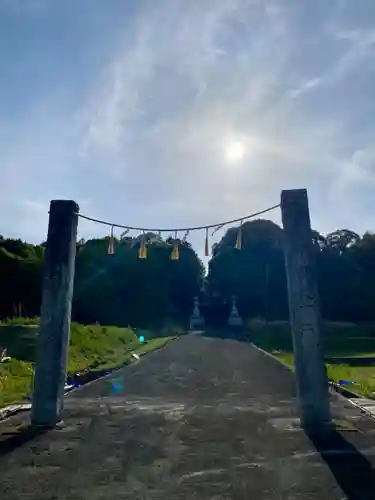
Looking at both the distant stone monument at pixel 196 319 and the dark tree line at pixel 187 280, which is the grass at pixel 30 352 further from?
the distant stone monument at pixel 196 319

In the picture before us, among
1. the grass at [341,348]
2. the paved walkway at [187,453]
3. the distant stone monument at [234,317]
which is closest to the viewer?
the paved walkway at [187,453]

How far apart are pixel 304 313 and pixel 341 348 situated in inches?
1117

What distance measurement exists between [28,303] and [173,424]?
128 feet

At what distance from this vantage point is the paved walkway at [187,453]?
6.23 m

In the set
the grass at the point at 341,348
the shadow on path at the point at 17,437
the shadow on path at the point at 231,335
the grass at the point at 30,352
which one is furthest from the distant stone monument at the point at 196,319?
the shadow on path at the point at 17,437

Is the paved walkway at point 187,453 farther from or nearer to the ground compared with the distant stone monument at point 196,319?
nearer to the ground

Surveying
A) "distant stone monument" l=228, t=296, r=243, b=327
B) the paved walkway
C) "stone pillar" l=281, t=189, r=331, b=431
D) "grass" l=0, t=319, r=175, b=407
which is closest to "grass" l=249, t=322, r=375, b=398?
"stone pillar" l=281, t=189, r=331, b=431

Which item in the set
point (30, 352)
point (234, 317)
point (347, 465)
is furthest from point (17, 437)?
point (234, 317)

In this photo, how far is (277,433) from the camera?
9375 millimetres

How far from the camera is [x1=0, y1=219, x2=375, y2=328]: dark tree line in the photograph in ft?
172

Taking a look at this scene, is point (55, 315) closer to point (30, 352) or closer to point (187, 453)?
point (187, 453)

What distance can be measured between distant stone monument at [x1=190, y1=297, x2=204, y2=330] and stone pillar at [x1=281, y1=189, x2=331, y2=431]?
2485 inches

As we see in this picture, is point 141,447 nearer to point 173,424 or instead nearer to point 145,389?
point 173,424

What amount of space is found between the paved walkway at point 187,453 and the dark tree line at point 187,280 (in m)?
34.6
